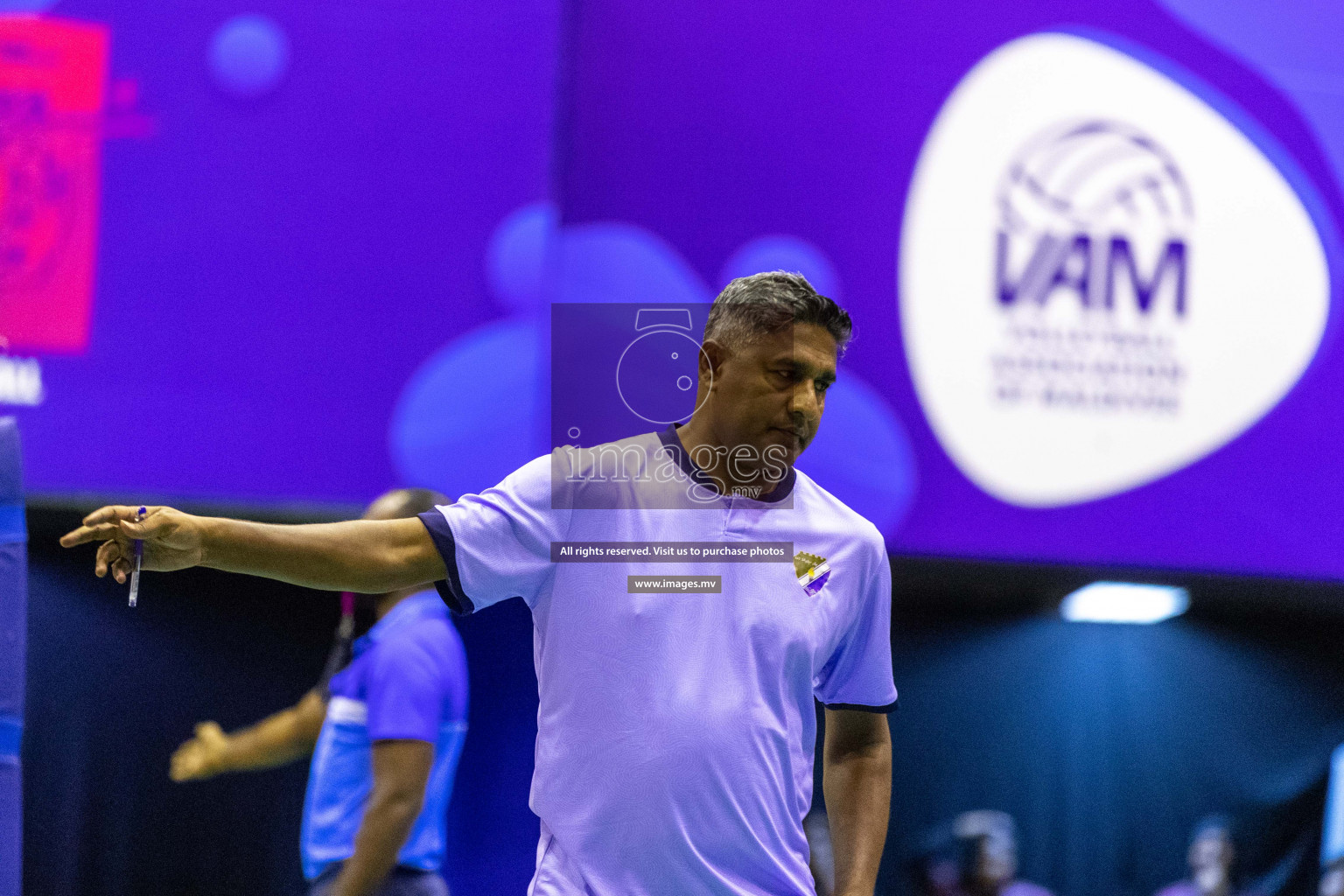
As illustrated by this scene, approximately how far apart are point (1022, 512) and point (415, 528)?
194 centimetres

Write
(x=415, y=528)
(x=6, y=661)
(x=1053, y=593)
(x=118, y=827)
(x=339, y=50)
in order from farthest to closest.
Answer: (x=1053, y=593) < (x=339, y=50) < (x=118, y=827) < (x=6, y=661) < (x=415, y=528)

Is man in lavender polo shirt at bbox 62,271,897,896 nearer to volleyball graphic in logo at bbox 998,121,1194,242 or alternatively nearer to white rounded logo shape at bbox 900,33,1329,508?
white rounded logo shape at bbox 900,33,1329,508

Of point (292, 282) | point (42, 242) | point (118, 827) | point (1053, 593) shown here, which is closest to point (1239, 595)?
point (1053, 593)

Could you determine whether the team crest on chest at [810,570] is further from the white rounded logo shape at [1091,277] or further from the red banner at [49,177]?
the red banner at [49,177]

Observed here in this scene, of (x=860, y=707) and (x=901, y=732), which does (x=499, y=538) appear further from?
(x=901, y=732)

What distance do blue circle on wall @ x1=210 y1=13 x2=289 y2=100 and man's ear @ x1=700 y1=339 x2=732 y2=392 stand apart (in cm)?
170

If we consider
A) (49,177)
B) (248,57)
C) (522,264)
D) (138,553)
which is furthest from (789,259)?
(138,553)

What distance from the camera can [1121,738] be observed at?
3004 mm

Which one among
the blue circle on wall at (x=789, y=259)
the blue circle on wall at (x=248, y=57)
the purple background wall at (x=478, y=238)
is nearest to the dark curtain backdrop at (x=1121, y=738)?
the purple background wall at (x=478, y=238)

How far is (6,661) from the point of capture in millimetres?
1687

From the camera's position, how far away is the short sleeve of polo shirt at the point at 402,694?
227 centimetres

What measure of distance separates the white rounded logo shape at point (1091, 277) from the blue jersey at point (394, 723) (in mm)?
1301

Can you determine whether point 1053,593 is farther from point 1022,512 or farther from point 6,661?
point 6,661

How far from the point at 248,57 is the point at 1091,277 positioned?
2.10 m
